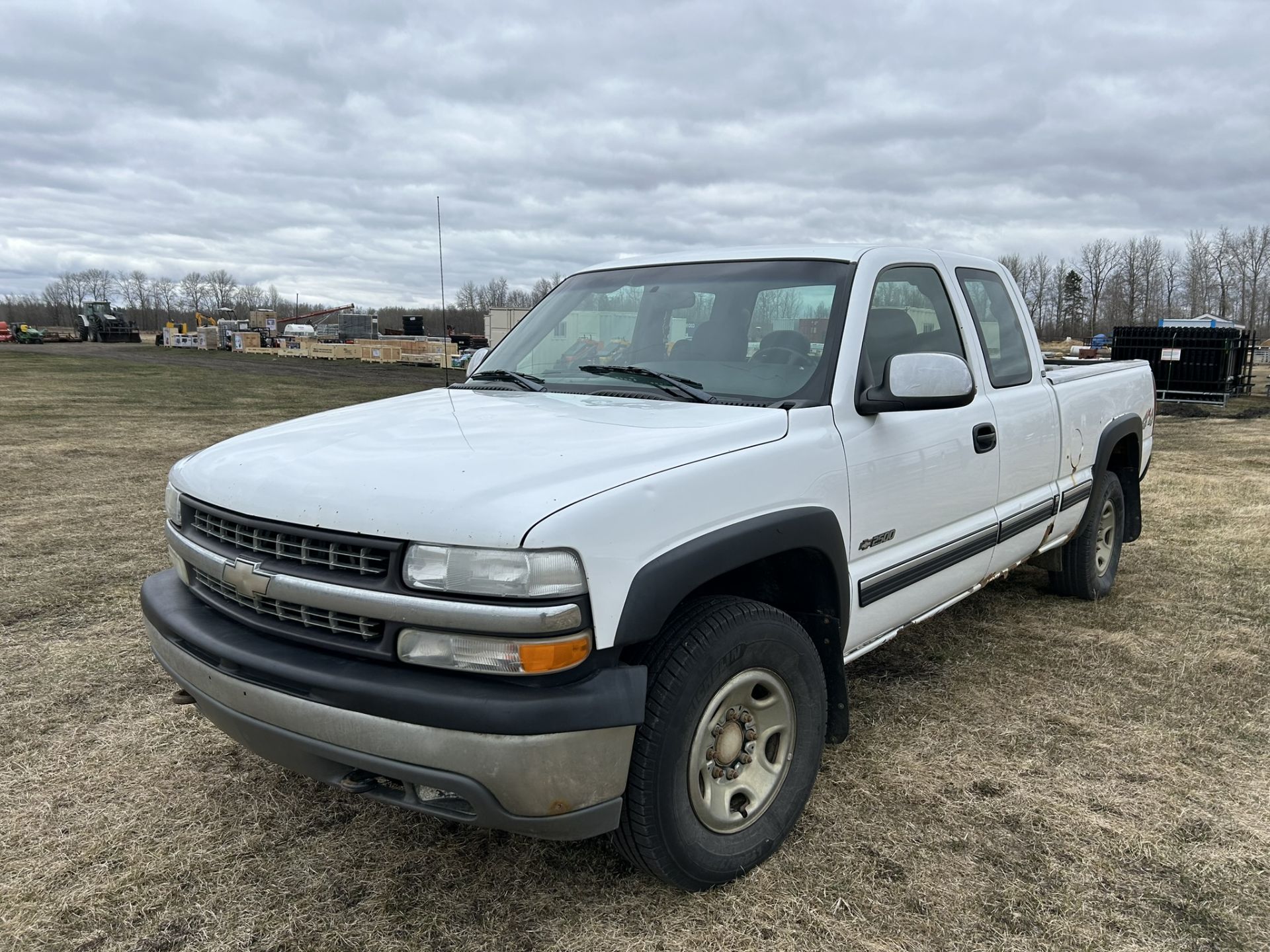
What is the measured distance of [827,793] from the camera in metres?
3.11

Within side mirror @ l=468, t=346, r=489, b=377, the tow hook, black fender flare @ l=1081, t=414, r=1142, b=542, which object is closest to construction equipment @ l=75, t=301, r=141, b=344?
side mirror @ l=468, t=346, r=489, b=377

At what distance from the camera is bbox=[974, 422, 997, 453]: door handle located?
3.54m

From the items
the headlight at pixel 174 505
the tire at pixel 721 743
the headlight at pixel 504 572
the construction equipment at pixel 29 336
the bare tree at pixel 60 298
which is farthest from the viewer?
the bare tree at pixel 60 298

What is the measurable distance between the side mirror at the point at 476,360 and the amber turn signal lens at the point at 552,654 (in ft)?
6.98

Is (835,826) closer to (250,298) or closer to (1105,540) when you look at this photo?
(1105,540)

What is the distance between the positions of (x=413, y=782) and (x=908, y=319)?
2.53 metres

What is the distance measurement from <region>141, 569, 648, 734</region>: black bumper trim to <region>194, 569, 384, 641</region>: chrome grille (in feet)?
0.22

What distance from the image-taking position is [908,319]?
11.5ft

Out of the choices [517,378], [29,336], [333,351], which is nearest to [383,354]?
[333,351]

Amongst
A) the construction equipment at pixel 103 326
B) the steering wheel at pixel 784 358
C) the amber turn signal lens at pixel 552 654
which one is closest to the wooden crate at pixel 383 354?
the construction equipment at pixel 103 326

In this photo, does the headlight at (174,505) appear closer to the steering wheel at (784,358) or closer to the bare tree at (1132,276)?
the steering wheel at (784,358)

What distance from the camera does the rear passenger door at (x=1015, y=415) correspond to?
3.84 meters

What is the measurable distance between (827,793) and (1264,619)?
3355 millimetres

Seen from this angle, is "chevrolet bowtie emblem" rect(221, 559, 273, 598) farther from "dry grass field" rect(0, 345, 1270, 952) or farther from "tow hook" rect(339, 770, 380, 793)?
"dry grass field" rect(0, 345, 1270, 952)
